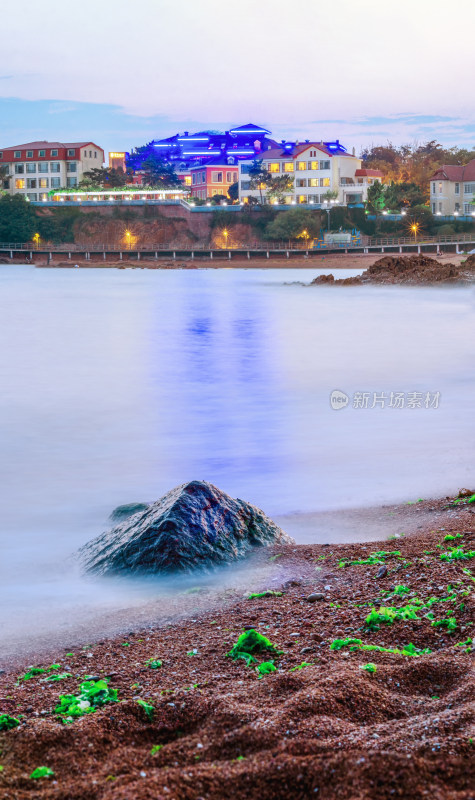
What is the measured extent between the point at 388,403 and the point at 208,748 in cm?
1090

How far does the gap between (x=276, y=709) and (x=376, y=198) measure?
91966 mm

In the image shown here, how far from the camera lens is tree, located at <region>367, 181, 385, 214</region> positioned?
89.9 metres

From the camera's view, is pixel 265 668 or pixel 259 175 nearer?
pixel 265 668

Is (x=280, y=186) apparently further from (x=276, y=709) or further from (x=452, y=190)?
(x=276, y=709)

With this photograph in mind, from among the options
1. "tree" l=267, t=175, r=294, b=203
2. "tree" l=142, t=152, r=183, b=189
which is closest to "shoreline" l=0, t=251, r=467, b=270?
"tree" l=267, t=175, r=294, b=203

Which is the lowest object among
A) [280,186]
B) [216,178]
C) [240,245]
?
[240,245]

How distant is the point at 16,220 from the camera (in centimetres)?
9888

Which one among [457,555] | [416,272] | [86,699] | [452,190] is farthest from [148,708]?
[452,190]

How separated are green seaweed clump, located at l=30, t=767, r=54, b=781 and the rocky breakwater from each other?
42.2 metres

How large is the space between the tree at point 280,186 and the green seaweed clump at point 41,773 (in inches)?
3800

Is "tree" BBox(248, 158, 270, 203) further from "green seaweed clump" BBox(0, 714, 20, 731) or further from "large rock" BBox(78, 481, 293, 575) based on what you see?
"green seaweed clump" BBox(0, 714, 20, 731)

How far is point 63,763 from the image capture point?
2.53 metres

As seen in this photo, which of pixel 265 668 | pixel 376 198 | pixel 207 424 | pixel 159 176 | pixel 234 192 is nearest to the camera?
pixel 265 668

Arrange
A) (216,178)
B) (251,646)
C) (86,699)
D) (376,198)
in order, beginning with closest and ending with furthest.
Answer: (86,699), (251,646), (376,198), (216,178)
